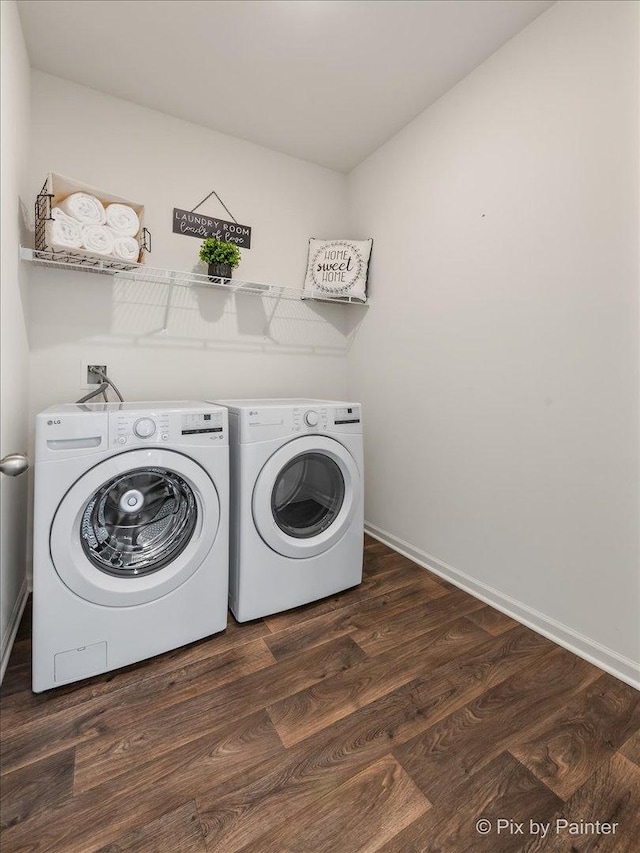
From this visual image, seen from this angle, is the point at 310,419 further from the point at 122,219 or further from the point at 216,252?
the point at 122,219

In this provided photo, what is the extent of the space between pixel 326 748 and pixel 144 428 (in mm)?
1090

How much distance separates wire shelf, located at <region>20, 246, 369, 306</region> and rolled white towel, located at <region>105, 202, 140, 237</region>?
0.44 ft

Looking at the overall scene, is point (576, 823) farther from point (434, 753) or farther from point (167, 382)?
point (167, 382)

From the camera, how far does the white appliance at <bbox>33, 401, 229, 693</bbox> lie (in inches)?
47.3

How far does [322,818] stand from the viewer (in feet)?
2.97

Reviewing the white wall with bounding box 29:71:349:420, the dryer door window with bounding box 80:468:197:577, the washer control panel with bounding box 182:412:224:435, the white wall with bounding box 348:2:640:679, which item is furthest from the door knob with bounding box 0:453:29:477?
the white wall with bounding box 348:2:640:679

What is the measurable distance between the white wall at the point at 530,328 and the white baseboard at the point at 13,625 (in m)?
1.81

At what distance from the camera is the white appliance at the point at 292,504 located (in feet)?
5.13

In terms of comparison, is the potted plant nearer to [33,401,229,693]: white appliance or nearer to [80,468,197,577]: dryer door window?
[33,401,229,693]: white appliance

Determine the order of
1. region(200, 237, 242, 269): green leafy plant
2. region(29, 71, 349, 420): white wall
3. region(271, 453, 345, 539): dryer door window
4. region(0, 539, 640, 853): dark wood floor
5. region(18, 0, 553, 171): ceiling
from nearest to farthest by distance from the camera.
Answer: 1. region(0, 539, 640, 853): dark wood floor
2. region(18, 0, 553, 171): ceiling
3. region(271, 453, 345, 539): dryer door window
4. region(29, 71, 349, 420): white wall
5. region(200, 237, 242, 269): green leafy plant

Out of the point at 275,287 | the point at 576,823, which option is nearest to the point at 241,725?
the point at 576,823

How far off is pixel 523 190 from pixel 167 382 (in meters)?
1.86

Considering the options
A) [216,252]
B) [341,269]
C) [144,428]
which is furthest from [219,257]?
[144,428]

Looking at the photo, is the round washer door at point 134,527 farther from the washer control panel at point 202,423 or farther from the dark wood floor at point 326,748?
the dark wood floor at point 326,748
